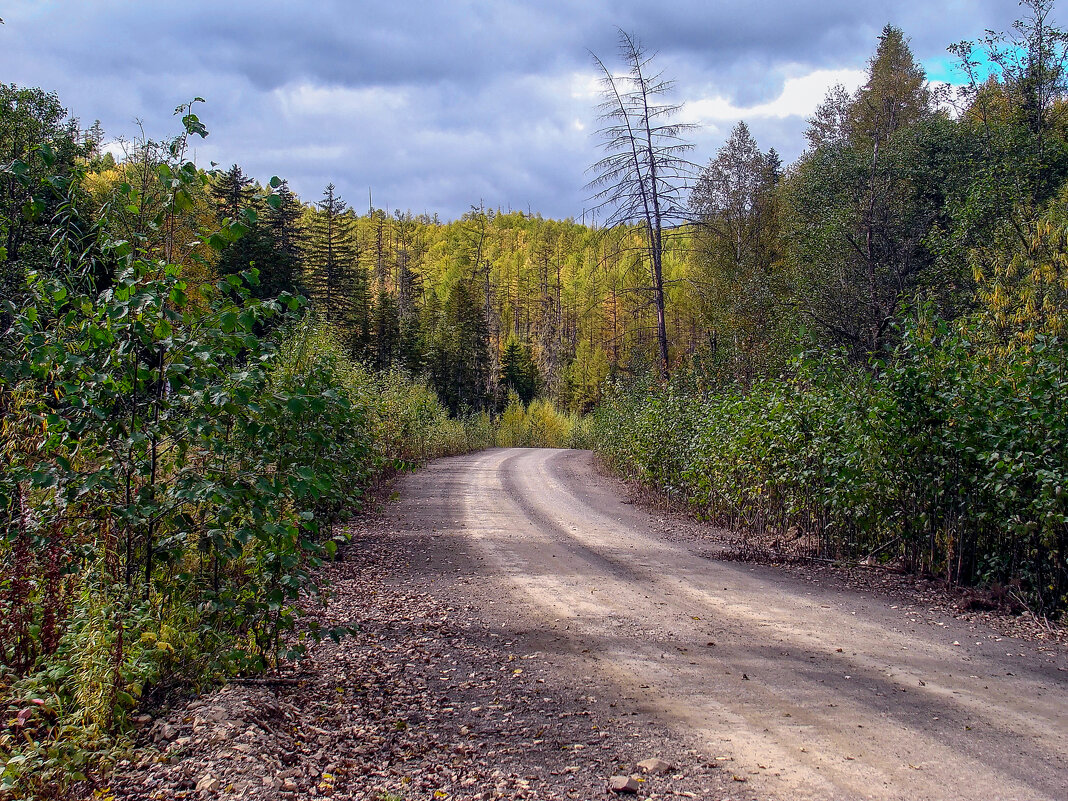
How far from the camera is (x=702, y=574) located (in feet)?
25.0

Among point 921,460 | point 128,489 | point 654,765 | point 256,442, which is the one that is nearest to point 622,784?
point 654,765

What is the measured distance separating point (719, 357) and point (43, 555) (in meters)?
16.2

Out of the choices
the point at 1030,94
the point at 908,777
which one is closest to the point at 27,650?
the point at 908,777

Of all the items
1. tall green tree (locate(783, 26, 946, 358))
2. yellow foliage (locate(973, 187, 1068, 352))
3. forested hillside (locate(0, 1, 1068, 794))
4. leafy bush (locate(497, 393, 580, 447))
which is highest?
tall green tree (locate(783, 26, 946, 358))

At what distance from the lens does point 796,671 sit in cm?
457

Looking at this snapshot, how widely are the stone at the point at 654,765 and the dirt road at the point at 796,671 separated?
292 millimetres

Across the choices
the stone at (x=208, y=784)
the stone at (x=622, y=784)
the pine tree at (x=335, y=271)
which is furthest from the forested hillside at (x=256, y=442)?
the pine tree at (x=335, y=271)

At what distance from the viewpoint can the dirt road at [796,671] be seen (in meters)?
3.29

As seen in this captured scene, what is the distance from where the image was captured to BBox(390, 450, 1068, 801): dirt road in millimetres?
3285

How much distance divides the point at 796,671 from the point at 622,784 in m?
2.00

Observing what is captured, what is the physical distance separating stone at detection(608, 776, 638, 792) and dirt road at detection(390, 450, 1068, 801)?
0.52m

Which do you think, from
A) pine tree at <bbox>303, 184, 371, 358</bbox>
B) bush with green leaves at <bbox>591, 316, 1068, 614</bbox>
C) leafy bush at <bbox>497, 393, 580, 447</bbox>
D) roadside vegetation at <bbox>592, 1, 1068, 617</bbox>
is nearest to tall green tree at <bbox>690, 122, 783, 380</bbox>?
roadside vegetation at <bbox>592, 1, 1068, 617</bbox>

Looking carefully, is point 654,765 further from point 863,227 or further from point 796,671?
point 863,227

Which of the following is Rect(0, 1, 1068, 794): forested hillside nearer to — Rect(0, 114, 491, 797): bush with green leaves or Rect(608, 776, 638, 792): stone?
Rect(0, 114, 491, 797): bush with green leaves
